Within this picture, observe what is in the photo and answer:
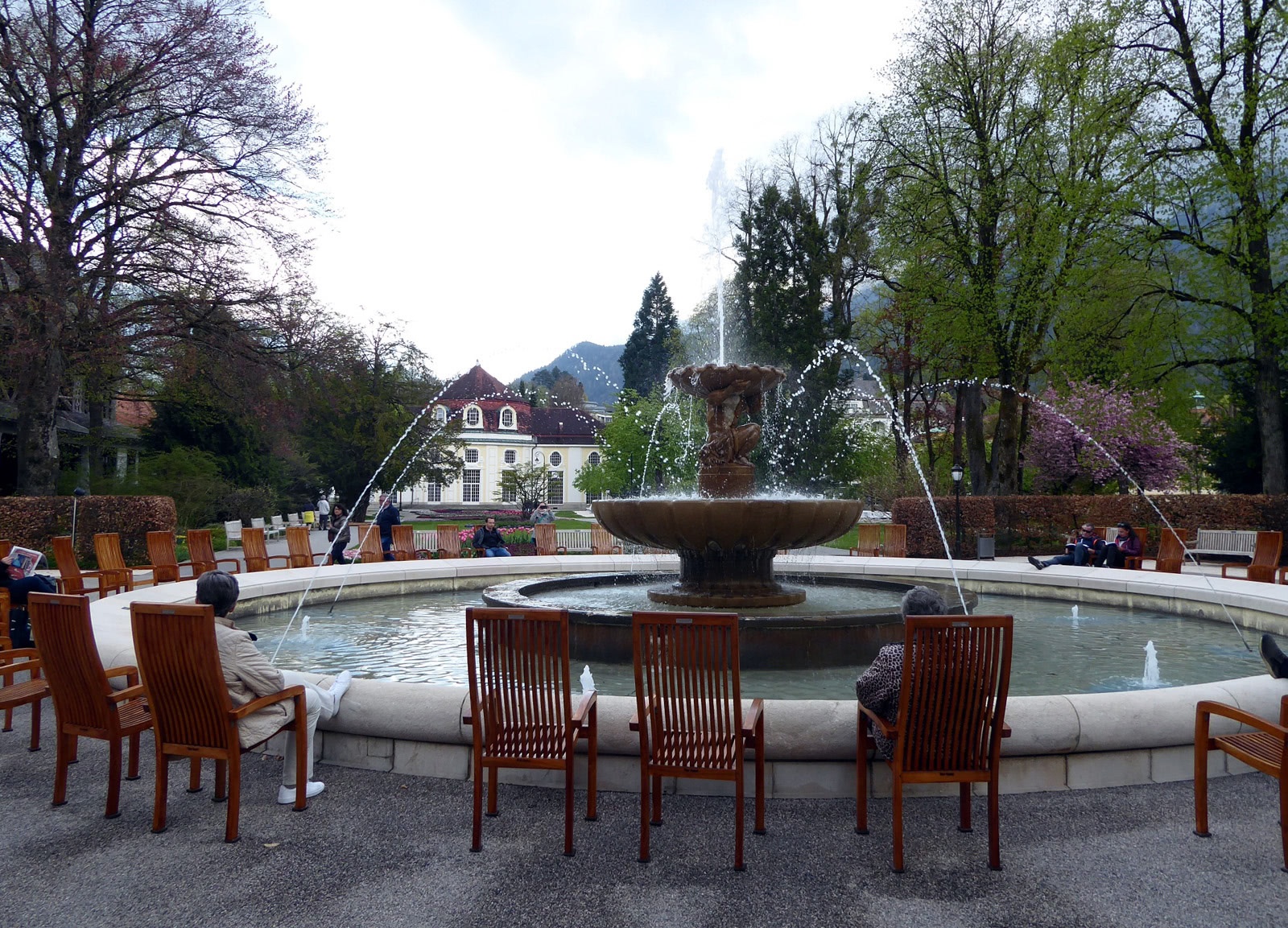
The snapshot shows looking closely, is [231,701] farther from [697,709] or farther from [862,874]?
[862,874]

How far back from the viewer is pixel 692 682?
11.9 feet

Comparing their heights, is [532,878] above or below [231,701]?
below

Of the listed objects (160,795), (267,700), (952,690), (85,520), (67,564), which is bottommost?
(160,795)

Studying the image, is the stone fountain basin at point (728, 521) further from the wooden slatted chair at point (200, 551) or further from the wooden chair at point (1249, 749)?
the wooden slatted chair at point (200, 551)

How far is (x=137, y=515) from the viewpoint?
17906 millimetres

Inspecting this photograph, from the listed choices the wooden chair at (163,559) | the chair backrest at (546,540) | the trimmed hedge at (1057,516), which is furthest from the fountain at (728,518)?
the trimmed hedge at (1057,516)

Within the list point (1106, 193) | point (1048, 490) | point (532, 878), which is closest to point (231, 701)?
point (532, 878)

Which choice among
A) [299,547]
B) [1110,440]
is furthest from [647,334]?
[299,547]

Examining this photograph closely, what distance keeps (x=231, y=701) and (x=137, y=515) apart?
16.6 m

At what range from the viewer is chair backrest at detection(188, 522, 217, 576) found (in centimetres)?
1127

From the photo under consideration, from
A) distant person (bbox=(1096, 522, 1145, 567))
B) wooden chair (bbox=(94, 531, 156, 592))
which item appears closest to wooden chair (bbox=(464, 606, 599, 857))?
wooden chair (bbox=(94, 531, 156, 592))

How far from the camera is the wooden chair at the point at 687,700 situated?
3582mm

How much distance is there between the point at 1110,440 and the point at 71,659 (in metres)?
29.4

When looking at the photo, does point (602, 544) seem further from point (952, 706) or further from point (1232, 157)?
point (1232, 157)
